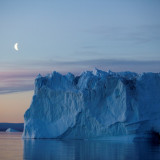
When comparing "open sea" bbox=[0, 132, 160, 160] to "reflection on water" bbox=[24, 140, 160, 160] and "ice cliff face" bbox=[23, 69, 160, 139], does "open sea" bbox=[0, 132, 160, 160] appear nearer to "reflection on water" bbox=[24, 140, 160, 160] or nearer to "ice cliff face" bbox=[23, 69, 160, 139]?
"reflection on water" bbox=[24, 140, 160, 160]

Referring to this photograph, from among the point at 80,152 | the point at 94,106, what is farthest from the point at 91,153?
the point at 94,106

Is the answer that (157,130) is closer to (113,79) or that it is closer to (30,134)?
(113,79)

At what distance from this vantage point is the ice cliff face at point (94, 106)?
26.7m

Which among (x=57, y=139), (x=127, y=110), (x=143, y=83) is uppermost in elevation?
(x=143, y=83)

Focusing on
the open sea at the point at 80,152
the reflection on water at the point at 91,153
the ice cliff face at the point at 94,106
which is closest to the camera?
the open sea at the point at 80,152

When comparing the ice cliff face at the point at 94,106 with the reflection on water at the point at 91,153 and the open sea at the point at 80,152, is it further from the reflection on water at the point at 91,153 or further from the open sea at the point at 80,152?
the reflection on water at the point at 91,153

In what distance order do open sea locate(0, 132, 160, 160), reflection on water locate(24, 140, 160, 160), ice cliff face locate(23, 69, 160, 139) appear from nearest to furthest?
open sea locate(0, 132, 160, 160), reflection on water locate(24, 140, 160, 160), ice cliff face locate(23, 69, 160, 139)

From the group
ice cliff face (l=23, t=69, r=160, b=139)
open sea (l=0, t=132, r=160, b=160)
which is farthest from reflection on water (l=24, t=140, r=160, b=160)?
ice cliff face (l=23, t=69, r=160, b=139)

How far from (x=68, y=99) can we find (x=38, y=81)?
9.11 feet

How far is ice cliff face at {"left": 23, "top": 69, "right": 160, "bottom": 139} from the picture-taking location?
26703mm

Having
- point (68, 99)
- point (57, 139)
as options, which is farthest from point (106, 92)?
point (57, 139)

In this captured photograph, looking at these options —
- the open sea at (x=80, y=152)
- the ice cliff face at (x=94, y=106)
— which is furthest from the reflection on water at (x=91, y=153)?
the ice cliff face at (x=94, y=106)

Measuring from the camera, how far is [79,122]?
90.4 feet

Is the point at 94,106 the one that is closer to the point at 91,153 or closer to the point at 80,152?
the point at 80,152
